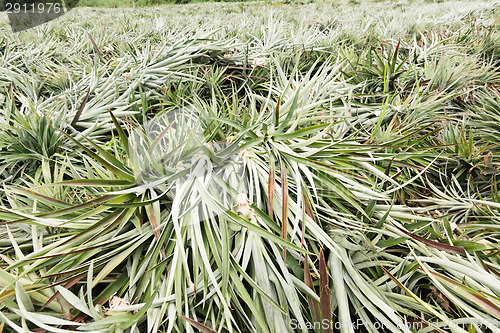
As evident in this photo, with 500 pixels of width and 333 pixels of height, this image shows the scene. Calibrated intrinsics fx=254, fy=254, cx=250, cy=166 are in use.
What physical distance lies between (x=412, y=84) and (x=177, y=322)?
1944 millimetres

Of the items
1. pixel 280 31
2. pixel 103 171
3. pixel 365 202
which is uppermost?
pixel 280 31

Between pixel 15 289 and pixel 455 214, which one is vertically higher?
pixel 15 289

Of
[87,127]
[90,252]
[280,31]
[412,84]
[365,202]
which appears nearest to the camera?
[90,252]

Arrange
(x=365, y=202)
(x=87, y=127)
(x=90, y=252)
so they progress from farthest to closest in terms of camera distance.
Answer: (x=87, y=127) < (x=365, y=202) < (x=90, y=252)

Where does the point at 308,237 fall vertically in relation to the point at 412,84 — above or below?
below

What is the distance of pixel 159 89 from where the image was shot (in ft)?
6.05

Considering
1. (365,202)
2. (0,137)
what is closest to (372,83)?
(365,202)

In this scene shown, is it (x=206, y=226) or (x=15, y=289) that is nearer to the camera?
(x=15, y=289)

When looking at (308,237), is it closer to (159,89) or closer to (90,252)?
(90,252)

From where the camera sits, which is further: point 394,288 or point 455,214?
point 455,214

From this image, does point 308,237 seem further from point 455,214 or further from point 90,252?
point 455,214

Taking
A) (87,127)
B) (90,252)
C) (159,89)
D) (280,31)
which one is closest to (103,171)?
(90,252)

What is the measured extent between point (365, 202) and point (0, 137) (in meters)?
1.72

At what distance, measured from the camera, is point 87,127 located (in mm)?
1472
